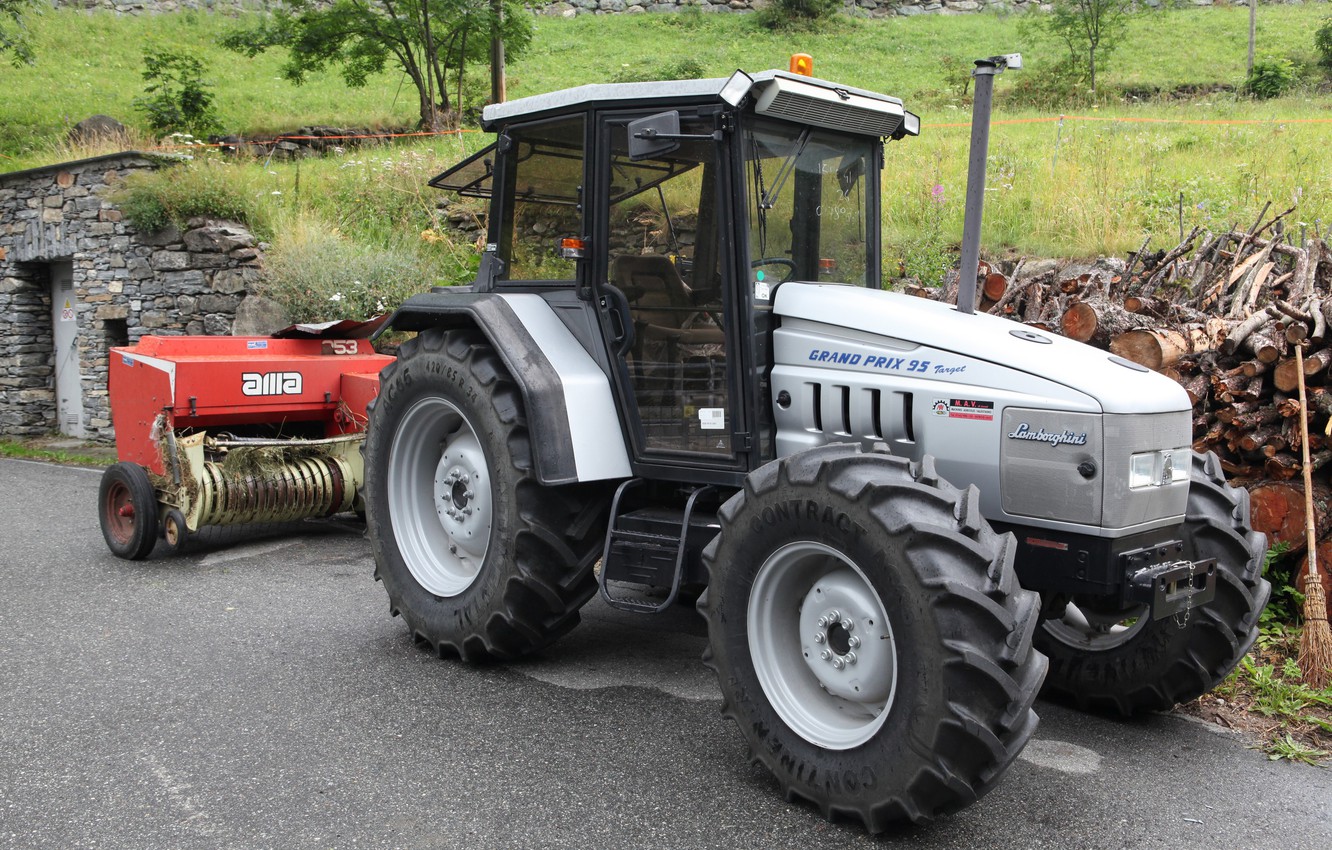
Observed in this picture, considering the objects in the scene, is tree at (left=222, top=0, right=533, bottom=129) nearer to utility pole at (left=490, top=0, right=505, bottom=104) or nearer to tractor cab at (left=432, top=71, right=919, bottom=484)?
utility pole at (left=490, top=0, right=505, bottom=104)

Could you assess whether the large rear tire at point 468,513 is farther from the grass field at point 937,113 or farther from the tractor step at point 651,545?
the grass field at point 937,113

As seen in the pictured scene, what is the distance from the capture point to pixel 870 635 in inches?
136

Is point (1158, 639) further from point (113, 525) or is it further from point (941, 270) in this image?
point (113, 525)

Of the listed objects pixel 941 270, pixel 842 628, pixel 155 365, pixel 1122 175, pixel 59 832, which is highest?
pixel 1122 175

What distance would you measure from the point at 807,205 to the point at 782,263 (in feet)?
0.94

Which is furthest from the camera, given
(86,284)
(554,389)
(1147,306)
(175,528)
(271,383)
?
(86,284)

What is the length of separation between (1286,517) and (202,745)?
4980mm

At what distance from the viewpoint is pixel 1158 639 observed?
4.17m

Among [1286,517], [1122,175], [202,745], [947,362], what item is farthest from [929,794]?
[1122,175]

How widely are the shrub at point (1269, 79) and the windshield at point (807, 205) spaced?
23.6m

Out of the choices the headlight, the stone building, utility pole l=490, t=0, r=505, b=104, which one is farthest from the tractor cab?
utility pole l=490, t=0, r=505, b=104

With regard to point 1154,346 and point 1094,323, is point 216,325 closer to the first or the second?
point 1094,323

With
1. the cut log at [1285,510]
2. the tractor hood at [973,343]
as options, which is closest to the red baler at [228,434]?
the tractor hood at [973,343]

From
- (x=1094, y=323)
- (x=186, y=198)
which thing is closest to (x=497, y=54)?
(x=186, y=198)
